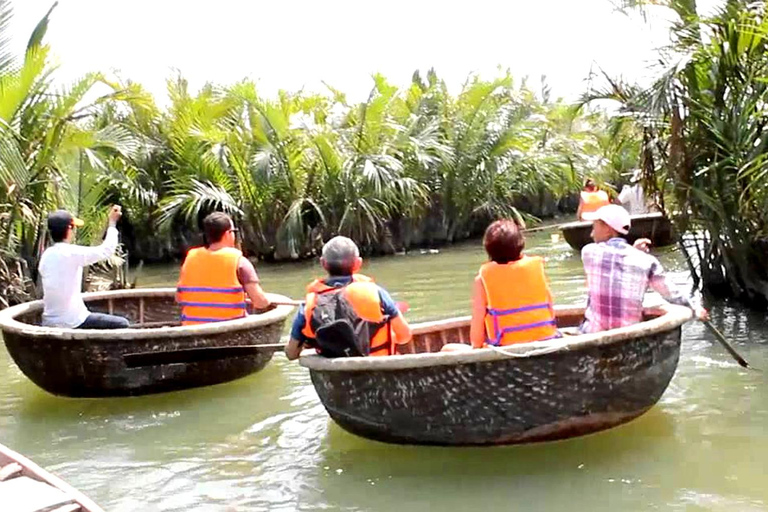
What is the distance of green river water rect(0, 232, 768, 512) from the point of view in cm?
512

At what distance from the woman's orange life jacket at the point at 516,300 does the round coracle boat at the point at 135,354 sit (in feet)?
5.78

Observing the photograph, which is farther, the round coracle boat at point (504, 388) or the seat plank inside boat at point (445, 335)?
the seat plank inside boat at point (445, 335)

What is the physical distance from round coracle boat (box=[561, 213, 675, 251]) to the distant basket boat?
1232cm

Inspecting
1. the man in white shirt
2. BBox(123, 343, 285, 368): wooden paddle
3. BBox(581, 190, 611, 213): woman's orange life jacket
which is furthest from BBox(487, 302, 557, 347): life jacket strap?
BBox(581, 190, 611, 213): woman's orange life jacket

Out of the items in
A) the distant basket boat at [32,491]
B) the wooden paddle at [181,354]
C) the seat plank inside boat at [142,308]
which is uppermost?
the seat plank inside boat at [142,308]

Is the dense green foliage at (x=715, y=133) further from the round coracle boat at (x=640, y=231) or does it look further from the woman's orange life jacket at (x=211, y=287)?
the round coracle boat at (x=640, y=231)

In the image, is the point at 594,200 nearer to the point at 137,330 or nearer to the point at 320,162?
the point at 320,162

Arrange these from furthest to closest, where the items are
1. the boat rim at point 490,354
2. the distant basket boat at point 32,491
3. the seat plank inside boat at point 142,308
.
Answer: the seat plank inside boat at point 142,308 → the boat rim at point 490,354 → the distant basket boat at point 32,491

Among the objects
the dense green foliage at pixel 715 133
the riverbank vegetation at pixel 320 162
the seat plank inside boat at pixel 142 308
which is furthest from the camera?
the riverbank vegetation at pixel 320 162

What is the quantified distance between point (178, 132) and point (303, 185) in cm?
262

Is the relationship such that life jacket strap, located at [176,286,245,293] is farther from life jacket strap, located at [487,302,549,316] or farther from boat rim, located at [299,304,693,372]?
life jacket strap, located at [487,302,549,316]

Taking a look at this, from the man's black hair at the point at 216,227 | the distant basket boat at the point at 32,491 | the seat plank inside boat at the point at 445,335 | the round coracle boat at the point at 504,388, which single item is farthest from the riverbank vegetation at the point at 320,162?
the distant basket boat at the point at 32,491

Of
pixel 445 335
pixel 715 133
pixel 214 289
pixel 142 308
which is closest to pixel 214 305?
pixel 214 289

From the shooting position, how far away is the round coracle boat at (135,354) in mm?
7012
